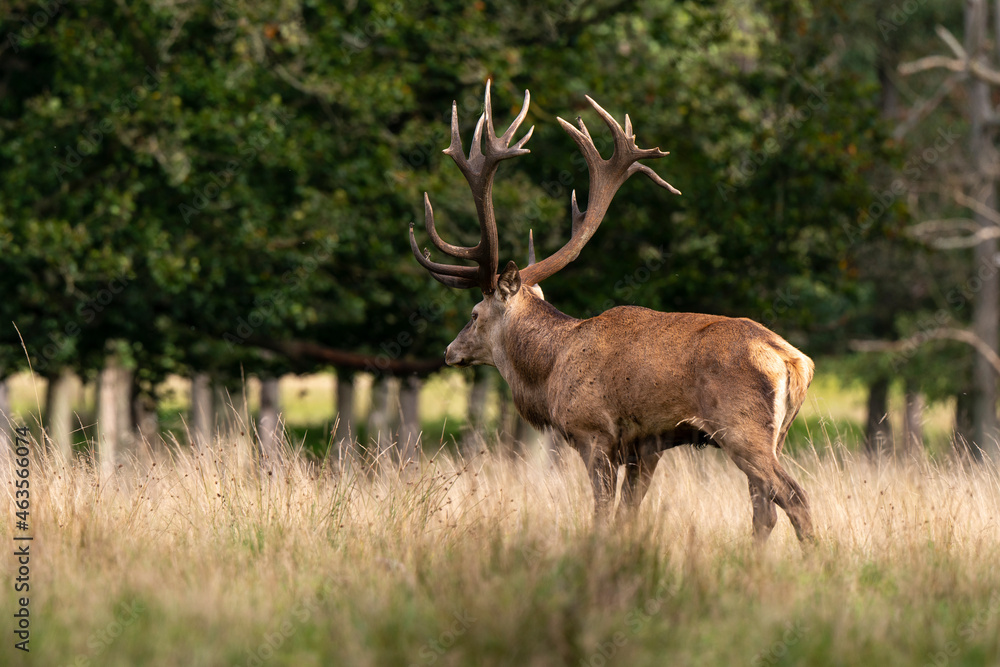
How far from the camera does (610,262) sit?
1274 centimetres

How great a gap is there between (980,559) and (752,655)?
76.4 inches

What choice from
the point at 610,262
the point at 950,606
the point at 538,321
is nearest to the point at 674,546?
the point at 950,606

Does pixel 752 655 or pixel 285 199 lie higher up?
pixel 285 199

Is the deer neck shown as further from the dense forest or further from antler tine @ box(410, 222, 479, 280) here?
the dense forest

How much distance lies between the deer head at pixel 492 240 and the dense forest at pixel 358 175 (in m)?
3.70

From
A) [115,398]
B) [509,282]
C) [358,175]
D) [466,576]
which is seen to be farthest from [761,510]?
[115,398]

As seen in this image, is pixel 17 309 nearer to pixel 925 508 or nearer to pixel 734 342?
pixel 734 342

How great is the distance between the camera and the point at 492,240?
721 centimetres

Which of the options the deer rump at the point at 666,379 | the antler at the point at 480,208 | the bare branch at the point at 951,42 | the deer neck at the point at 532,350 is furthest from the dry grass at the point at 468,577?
the bare branch at the point at 951,42

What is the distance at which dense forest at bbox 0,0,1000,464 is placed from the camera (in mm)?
10914

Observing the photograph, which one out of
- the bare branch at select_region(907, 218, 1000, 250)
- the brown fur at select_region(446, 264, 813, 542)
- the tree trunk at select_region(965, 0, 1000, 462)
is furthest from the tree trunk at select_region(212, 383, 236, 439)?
the tree trunk at select_region(965, 0, 1000, 462)

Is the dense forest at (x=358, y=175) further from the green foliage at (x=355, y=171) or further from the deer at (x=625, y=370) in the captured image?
the deer at (x=625, y=370)

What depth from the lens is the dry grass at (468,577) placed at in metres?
3.70

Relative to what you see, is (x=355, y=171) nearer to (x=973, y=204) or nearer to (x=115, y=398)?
(x=115, y=398)
